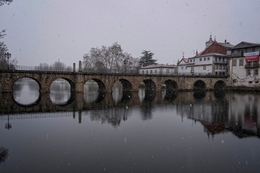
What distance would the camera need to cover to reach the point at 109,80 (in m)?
40.6

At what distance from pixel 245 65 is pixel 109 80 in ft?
106

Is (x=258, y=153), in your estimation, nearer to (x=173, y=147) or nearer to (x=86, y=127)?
(x=173, y=147)

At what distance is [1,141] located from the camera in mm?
10422

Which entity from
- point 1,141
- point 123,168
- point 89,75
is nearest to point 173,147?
point 123,168

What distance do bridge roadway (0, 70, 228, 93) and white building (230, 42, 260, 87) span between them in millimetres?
3159

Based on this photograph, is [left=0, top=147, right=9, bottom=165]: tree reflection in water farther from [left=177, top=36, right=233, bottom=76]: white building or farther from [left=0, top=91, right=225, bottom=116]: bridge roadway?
[left=177, top=36, right=233, bottom=76]: white building

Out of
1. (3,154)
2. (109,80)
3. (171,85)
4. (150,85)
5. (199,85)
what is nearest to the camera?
(3,154)

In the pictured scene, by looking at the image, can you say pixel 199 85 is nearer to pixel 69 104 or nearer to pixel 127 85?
pixel 127 85

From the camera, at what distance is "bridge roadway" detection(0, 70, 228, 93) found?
1300 inches

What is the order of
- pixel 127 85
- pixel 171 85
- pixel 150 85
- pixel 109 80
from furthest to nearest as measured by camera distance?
pixel 171 85
pixel 150 85
pixel 127 85
pixel 109 80

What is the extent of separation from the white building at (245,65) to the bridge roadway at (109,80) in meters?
3.16

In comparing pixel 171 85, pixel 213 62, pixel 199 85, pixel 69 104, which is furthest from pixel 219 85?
pixel 69 104

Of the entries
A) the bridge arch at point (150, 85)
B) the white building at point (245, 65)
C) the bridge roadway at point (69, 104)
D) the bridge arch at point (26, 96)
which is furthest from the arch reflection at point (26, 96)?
the white building at point (245, 65)

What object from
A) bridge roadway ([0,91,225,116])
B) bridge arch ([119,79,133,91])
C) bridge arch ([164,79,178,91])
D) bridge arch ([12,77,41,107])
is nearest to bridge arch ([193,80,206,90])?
bridge arch ([164,79,178,91])
